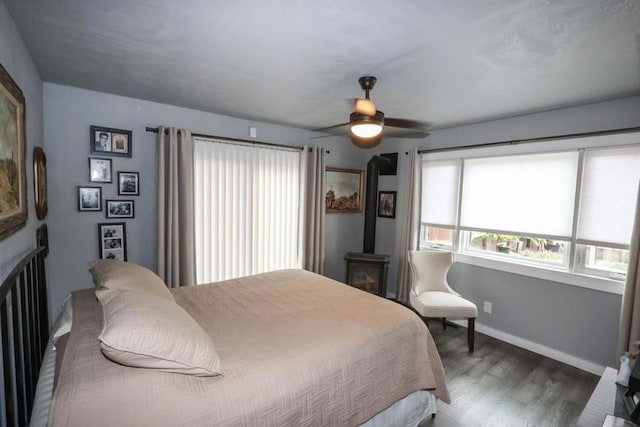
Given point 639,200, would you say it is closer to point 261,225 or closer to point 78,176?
point 261,225

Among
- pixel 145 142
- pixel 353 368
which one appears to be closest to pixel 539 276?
pixel 353 368

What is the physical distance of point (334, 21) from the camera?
1.52 metres

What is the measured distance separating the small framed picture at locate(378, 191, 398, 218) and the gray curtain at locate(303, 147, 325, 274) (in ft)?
3.43

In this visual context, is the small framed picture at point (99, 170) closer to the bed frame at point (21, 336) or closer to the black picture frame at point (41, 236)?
the black picture frame at point (41, 236)

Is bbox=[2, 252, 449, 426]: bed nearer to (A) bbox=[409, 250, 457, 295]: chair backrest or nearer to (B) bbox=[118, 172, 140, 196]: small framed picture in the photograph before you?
(B) bbox=[118, 172, 140, 196]: small framed picture

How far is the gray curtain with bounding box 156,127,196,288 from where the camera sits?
9.89ft

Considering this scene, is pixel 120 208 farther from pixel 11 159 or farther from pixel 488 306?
pixel 488 306

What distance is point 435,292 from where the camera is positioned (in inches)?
135

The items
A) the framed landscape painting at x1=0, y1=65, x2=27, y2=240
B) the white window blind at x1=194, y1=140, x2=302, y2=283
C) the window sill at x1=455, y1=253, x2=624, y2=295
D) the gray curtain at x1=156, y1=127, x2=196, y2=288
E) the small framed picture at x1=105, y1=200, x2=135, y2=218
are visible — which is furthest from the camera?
the white window blind at x1=194, y1=140, x2=302, y2=283

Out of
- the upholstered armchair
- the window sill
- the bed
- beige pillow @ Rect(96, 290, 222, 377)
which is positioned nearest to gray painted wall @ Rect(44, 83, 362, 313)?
the bed

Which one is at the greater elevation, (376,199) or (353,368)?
(376,199)

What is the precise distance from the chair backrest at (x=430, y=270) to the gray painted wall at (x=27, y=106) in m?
3.35

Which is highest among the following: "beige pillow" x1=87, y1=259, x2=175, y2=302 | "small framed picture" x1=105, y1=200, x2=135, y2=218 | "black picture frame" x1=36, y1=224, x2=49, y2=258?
"small framed picture" x1=105, y1=200, x2=135, y2=218

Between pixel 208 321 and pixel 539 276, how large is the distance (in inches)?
127
